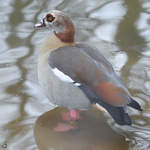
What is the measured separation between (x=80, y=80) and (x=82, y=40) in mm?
1569

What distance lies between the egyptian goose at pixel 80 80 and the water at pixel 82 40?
0.31 m

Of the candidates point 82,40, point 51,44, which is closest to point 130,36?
point 82,40

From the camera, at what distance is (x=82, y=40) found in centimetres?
496

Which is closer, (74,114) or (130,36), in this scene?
(74,114)

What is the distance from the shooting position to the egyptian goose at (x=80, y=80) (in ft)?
11.0

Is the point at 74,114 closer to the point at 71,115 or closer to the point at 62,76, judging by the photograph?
the point at 71,115

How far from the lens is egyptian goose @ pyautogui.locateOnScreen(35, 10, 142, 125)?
337 centimetres

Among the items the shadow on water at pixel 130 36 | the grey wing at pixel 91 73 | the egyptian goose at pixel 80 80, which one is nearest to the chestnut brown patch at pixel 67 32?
the egyptian goose at pixel 80 80

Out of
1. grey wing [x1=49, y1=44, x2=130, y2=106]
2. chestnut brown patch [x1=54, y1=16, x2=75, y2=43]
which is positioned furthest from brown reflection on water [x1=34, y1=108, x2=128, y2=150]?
chestnut brown patch [x1=54, y1=16, x2=75, y2=43]

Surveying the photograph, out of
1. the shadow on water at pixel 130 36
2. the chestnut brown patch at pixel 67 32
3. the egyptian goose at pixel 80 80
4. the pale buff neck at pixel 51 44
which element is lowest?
the shadow on water at pixel 130 36

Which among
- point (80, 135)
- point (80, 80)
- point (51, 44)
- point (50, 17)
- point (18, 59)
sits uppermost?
point (50, 17)

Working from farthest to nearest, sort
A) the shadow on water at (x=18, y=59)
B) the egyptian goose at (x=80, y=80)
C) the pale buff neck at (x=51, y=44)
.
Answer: the pale buff neck at (x=51, y=44) < the shadow on water at (x=18, y=59) < the egyptian goose at (x=80, y=80)

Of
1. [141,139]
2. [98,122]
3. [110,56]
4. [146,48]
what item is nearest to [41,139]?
[98,122]

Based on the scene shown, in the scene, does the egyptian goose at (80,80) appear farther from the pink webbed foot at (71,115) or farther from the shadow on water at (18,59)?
the shadow on water at (18,59)
